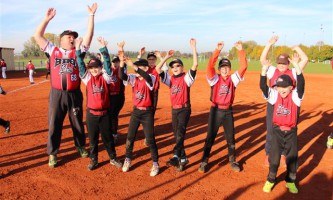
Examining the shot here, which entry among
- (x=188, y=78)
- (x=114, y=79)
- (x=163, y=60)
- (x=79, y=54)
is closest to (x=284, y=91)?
(x=188, y=78)

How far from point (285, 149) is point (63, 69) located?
433cm

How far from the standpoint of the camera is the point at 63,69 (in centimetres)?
542

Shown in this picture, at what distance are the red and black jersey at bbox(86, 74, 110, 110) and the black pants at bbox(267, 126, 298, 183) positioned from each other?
315cm

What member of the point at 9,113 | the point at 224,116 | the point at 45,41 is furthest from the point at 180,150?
the point at 9,113

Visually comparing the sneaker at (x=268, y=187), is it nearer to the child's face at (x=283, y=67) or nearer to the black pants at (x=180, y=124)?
the black pants at (x=180, y=124)

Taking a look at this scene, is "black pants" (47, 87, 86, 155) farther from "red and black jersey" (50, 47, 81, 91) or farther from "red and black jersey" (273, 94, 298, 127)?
"red and black jersey" (273, 94, 298, 127)

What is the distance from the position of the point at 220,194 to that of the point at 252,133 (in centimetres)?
408

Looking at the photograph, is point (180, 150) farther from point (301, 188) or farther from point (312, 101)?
point (312, 101)

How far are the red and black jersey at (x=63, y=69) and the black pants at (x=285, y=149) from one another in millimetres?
3917

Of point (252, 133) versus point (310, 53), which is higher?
point (310, 53)

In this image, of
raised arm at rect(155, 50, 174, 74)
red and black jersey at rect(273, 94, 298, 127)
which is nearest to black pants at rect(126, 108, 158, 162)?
raised arm at rect(155, 50, 174, 74)

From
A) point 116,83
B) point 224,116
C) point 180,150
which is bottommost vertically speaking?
point 180,150

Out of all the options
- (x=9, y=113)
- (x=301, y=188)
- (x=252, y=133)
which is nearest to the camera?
(x=301, y=188)

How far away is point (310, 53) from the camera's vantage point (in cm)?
7388
